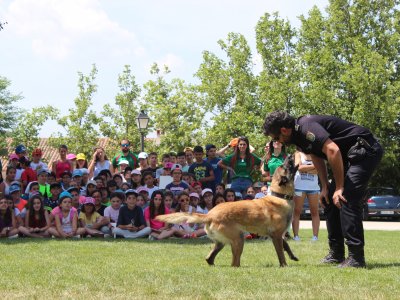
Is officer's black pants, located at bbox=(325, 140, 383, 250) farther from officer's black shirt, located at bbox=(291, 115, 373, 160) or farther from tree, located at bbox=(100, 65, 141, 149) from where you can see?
tree, located at bbox=(100, 65, 141, 149)

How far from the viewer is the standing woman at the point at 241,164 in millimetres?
12961

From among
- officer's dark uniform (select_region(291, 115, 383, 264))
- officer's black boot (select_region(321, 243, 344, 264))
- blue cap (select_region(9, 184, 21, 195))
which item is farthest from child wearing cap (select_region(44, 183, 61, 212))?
officer's dark uniform (select_region(291, 115, 383, 264))

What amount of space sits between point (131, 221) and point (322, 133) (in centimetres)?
692

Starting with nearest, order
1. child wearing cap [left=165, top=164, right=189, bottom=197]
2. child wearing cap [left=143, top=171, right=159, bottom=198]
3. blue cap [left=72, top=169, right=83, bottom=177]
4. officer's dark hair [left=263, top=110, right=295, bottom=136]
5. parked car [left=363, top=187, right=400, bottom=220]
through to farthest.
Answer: officer's dark hair [left=263, top=110, right=295, bottom=136] → child wearing cap [left=165, top=164, right=189, bottom=197] → child wearing cap [left=143, top=171, right=159, bottom=198] → blue cap [left=72, top=169, right=83, bottom=177] → parked car [left=363, top=187, right=400, bottom=220]

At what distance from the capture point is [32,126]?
4597 centimetres

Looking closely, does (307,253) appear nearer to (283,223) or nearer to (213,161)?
(283,223)

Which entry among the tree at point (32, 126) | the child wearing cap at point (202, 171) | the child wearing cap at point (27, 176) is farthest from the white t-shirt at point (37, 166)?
the tree at point (32, 126)

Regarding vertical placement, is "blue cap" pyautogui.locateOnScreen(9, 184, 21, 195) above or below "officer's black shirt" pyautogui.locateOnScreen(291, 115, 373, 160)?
below

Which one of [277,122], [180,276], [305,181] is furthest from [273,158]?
[180,276]

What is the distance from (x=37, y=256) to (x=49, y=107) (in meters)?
38.2

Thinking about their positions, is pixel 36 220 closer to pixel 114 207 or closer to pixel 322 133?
pixel 114 207

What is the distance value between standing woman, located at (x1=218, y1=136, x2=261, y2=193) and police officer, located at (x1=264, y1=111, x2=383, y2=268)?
580 centimetres

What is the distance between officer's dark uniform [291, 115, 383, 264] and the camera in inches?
269

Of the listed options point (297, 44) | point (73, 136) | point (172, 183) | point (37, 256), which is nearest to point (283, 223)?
point (37, 256)
